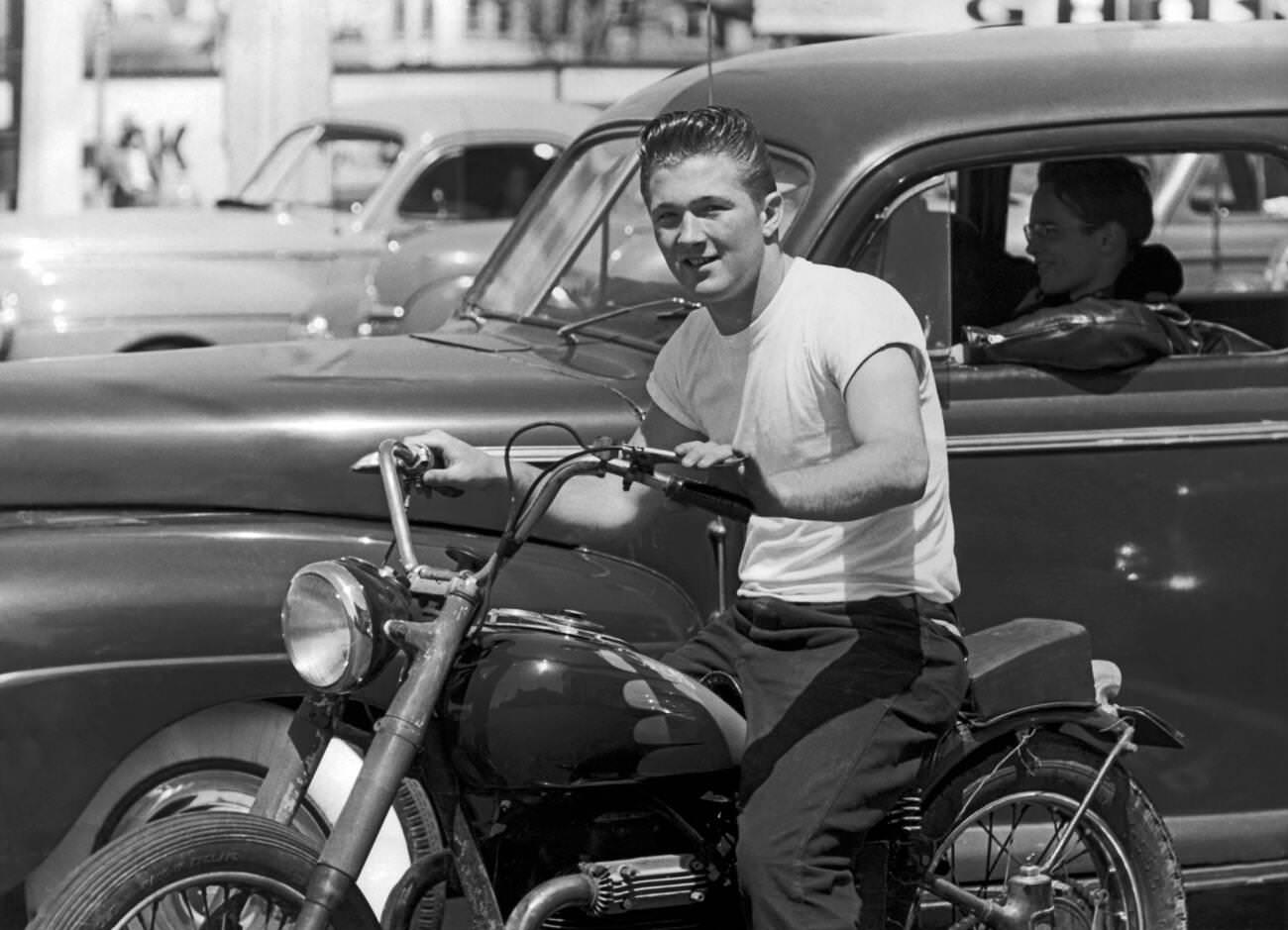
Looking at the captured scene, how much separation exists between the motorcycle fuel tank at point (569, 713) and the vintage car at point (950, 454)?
50cm

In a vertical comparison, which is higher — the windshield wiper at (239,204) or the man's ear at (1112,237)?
the man's ear at (1112,237)

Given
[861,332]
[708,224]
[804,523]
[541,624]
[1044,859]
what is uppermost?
[708,224]

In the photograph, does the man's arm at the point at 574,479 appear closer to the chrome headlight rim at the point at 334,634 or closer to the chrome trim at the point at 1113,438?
the chrome headlight rim at the point at 334,634

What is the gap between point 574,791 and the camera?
3.70 metres

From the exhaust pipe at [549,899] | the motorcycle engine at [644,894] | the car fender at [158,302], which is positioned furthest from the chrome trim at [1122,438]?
the car fender at [158,302]

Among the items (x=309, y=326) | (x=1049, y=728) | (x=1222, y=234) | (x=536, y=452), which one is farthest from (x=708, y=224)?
(x=309, y=326)

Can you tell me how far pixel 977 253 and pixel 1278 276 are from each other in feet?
5.05

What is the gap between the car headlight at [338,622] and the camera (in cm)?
Answer: 330

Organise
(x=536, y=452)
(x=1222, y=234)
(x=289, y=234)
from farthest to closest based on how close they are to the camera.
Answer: (x=289, y=234)
(x=1222, y=234)
(x=536, y=452)

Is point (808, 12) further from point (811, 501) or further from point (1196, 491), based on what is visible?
point (811, 501)

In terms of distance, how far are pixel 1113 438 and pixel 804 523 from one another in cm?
102

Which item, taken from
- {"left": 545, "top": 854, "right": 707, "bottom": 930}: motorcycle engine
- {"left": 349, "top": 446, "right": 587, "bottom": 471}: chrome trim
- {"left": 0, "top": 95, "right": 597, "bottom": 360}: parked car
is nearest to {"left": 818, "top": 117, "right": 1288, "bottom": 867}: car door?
{"left": 349, "top": 446, "right": 587, "bottom": 471}: chrome trim

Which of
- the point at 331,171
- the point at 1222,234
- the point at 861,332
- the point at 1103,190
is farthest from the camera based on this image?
the point at 331,171

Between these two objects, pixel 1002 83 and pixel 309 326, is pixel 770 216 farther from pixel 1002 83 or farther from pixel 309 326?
pixel 309 326
